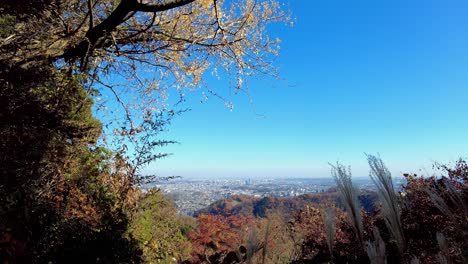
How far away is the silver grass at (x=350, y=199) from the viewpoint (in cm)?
236

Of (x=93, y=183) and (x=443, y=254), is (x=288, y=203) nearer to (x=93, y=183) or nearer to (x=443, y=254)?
(x=93, y=183)

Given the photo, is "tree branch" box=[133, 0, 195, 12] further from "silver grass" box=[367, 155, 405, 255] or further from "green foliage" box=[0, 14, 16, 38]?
"silver grass" box=[367, 155, 405, 255]

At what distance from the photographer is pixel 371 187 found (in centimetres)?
254

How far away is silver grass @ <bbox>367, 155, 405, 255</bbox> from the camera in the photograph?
7.21 ft

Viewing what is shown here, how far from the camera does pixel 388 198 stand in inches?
91.4

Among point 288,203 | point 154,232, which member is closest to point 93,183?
point 154,232

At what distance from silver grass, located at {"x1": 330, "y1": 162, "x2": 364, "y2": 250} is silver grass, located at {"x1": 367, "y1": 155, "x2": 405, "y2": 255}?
0.18 metres

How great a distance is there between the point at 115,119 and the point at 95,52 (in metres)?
1.52

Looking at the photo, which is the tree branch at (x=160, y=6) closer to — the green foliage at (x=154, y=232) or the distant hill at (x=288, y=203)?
the green foliage at (x=154, y=232)

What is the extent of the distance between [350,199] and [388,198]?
0.26 meters

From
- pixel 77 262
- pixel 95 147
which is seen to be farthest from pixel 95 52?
pixel 77 262

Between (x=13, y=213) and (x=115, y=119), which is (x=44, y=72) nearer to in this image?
(x=115, y=119)

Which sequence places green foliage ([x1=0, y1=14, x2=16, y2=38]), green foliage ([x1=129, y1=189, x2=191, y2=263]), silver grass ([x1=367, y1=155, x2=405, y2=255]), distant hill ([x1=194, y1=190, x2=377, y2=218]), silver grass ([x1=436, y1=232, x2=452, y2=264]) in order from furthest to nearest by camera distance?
green foliage ([x1=0, y1=14, x2=16, y2=38]), green foliage ([x1=129, y1=189, x2=191, y2=263]), distant hill ([x1=194, y1=190, x2=377, y2=218]), silver grass ([x1=367, y1=155, x2=405, y2=255]), silver grass ([x1=436, y1=232, x2=452, y2=264])

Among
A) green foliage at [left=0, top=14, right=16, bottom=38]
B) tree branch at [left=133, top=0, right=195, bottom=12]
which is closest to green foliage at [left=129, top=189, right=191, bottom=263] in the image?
tree branch at [left=133, top=0, right=195, bottom=12]
